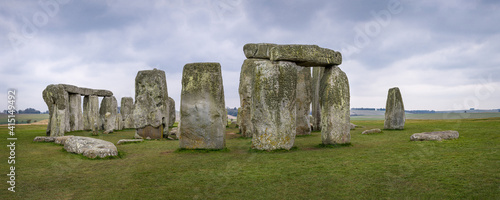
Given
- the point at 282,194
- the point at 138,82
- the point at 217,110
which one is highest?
the point at 138,82

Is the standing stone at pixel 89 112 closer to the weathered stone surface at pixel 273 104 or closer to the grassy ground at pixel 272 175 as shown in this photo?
the grassy ground at pixel 272 175

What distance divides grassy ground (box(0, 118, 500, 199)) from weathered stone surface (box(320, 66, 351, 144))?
1025mm

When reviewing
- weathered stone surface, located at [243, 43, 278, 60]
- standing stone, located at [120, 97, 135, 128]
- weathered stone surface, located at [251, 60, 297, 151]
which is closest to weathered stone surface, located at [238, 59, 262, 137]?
weathered stone surface, located at [243, 43, 278, 60]

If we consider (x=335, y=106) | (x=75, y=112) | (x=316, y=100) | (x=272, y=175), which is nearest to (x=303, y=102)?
(x=316, y=100)

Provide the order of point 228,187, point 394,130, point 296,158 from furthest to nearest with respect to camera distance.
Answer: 1. point 394,130
2. point 296,158
3. point 228,187

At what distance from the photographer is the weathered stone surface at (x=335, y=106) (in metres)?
11.0

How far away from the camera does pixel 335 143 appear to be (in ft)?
36.4

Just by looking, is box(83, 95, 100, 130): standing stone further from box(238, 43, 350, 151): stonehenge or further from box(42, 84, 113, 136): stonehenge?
box(238, 43, 350, 151): stonehenge

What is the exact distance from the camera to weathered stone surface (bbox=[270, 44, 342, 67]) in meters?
10.0

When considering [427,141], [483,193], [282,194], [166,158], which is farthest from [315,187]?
[427,141]

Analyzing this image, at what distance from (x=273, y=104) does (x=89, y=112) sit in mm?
17755

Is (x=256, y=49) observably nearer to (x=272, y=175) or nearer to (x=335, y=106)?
(x=335, y=106)

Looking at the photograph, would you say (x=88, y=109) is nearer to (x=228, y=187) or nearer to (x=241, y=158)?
(x=241, y=158)

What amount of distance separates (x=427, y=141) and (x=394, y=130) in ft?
20.6
